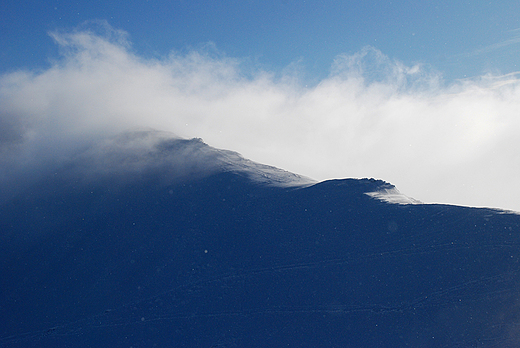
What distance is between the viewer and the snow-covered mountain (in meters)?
13.9

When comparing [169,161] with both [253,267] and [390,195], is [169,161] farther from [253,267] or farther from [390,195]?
[390,195]

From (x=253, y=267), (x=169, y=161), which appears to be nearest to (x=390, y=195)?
(x=253, y=267)

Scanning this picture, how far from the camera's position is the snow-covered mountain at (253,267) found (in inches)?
547

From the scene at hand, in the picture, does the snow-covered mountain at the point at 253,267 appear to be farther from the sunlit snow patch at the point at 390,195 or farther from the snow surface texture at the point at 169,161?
the snow surface texture at the point at 169,161

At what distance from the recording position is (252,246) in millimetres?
18625

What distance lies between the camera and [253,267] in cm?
1736

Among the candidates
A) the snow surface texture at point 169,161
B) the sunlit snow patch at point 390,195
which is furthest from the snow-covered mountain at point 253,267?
the snow surface texture at point 169,161

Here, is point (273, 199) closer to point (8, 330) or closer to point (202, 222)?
point (202, 222)

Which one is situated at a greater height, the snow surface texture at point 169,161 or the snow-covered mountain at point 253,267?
the snow surface texture at point 169,161

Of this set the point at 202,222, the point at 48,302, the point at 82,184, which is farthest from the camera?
the point at 82,184

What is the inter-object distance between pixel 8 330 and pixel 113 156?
592 inches

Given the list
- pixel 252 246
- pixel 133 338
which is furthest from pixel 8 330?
pixel 252 246

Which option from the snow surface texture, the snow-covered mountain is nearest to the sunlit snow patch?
the snow-covered mountain

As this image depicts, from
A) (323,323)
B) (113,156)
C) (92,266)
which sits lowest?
(323,323)
